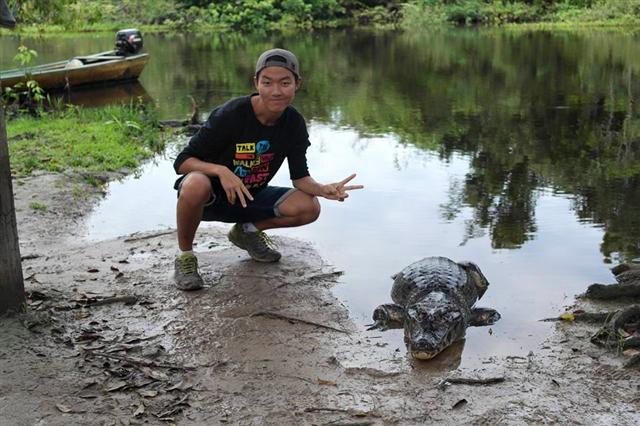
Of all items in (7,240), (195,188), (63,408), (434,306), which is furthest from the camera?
(195,188)

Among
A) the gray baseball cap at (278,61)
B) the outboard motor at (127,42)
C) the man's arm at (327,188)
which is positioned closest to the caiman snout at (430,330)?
the man's arm at (327,188)

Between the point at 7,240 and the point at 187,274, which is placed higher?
the point at 7,240

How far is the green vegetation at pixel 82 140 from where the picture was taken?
8070 millimetres

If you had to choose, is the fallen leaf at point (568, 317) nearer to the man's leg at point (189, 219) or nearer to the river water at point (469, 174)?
the river water at point (469, 174)

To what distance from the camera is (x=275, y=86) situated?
14.0 feet

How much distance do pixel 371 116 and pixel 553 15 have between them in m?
26.8

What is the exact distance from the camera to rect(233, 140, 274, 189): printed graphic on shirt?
4531 mm

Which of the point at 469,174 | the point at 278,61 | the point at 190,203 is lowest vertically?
the point at 469,174

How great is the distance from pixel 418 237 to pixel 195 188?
7.31 ft

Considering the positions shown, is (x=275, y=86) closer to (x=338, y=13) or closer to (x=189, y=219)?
(x=189, y=219)

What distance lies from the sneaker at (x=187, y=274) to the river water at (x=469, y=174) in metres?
0.90

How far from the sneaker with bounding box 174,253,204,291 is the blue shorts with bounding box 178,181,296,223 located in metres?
0.32

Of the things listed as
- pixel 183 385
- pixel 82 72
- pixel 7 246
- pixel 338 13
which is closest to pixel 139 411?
pixel 183 385

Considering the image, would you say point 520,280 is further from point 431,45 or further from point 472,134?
point 431,45
